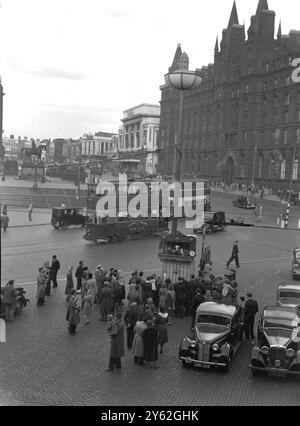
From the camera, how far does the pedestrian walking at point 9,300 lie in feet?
53.5

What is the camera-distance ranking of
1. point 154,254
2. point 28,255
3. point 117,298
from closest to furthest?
point 117,298, point 28,255, point 154,254

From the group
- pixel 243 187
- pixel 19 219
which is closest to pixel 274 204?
pixel 243 187

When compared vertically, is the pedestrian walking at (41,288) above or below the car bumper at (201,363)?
above

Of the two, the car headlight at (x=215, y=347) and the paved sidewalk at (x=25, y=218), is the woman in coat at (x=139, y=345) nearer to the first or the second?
the car headlight at (x=215, y=347)

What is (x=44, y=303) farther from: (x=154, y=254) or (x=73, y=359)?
(x=154, y=254)

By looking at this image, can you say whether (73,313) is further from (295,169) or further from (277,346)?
(295,169)

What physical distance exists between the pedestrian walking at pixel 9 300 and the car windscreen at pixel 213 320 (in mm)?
6024

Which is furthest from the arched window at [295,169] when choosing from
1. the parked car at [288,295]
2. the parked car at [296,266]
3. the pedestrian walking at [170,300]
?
the pedestrian walking at [170,300]

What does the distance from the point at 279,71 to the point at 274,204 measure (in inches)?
1068

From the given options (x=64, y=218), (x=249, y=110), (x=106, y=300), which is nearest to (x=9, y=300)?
(x=106, y=300)

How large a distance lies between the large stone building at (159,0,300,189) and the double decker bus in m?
33.2

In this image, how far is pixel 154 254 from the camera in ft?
98.9

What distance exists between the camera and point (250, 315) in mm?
15828
